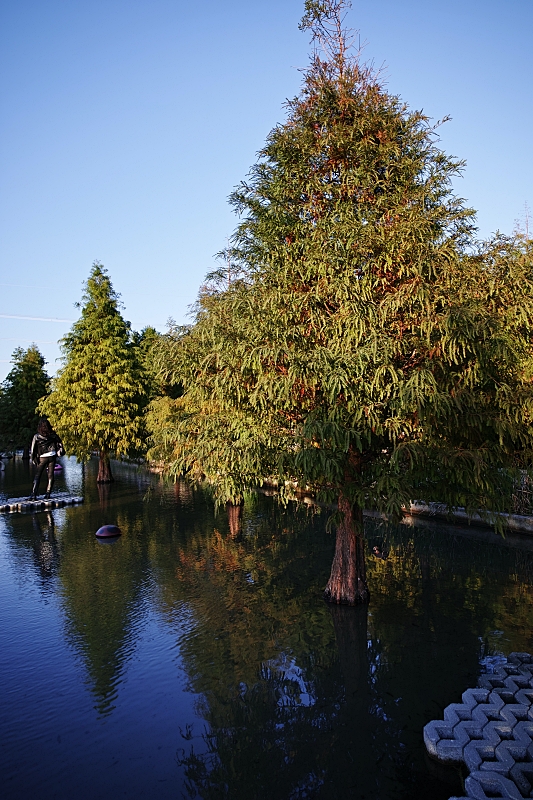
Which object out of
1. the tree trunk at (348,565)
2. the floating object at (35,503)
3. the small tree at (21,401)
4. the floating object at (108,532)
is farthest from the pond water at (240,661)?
the small tree at (21,401)

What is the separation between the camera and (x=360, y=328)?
9.92 meters

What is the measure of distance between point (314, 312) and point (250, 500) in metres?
17.2

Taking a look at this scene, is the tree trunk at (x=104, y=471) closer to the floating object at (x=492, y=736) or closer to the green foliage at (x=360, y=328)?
the green foliage at (x=360, y=328)

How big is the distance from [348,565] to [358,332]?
506 centimetres

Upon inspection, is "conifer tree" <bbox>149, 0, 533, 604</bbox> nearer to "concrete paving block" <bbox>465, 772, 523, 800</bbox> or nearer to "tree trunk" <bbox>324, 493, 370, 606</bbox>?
"tree trunk" <bbox>324, 493, 370, 606</bbox>

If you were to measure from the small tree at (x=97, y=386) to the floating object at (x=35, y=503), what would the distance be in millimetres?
5385

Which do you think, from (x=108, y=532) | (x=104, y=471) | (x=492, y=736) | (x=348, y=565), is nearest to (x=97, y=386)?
(x=104, y=471)

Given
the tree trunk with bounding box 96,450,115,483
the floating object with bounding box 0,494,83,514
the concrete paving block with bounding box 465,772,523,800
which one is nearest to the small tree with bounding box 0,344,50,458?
the tree trunk with bounding box 96,450,115,483

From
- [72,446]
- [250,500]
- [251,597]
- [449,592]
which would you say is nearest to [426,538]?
[449,592]

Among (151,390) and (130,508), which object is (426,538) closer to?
(130,508)

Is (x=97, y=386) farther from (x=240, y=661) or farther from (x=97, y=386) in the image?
(x=240, y=661)

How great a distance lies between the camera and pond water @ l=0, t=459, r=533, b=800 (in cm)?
689

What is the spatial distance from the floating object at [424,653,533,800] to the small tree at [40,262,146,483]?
27461mm

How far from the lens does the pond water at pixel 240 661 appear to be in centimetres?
689
